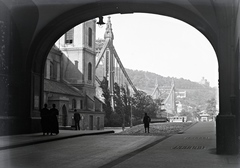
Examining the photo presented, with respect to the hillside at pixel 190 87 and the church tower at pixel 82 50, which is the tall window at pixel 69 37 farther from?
the hillside at pixel 190 87

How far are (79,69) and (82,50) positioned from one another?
2315mm

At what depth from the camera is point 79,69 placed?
49.2 m

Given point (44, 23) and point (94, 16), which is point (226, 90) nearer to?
point (94, 16)

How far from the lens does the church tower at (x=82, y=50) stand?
159 feet

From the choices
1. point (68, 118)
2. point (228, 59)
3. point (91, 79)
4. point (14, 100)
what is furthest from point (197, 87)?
point (228, 59)

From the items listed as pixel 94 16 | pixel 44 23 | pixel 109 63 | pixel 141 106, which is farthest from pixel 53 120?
pixel 109 63

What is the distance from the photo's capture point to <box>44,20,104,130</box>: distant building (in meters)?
45.0

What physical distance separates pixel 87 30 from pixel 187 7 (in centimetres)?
3501

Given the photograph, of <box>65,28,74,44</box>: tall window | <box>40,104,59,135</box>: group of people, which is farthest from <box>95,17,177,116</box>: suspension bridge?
<box>40,104,59,135</box>: group of people

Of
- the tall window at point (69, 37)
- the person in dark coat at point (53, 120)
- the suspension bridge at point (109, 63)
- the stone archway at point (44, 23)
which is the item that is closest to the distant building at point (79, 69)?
the tall window at point (69, 37)

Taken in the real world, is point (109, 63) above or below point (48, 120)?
above

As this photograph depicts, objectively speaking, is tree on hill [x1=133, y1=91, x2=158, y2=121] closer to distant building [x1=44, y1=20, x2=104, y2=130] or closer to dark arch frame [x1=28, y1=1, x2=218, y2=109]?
distant building [x1=44, y1=20, x2=104, y2=130]

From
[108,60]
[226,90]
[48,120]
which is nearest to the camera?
[226,90]

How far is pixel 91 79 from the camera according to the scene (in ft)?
166
